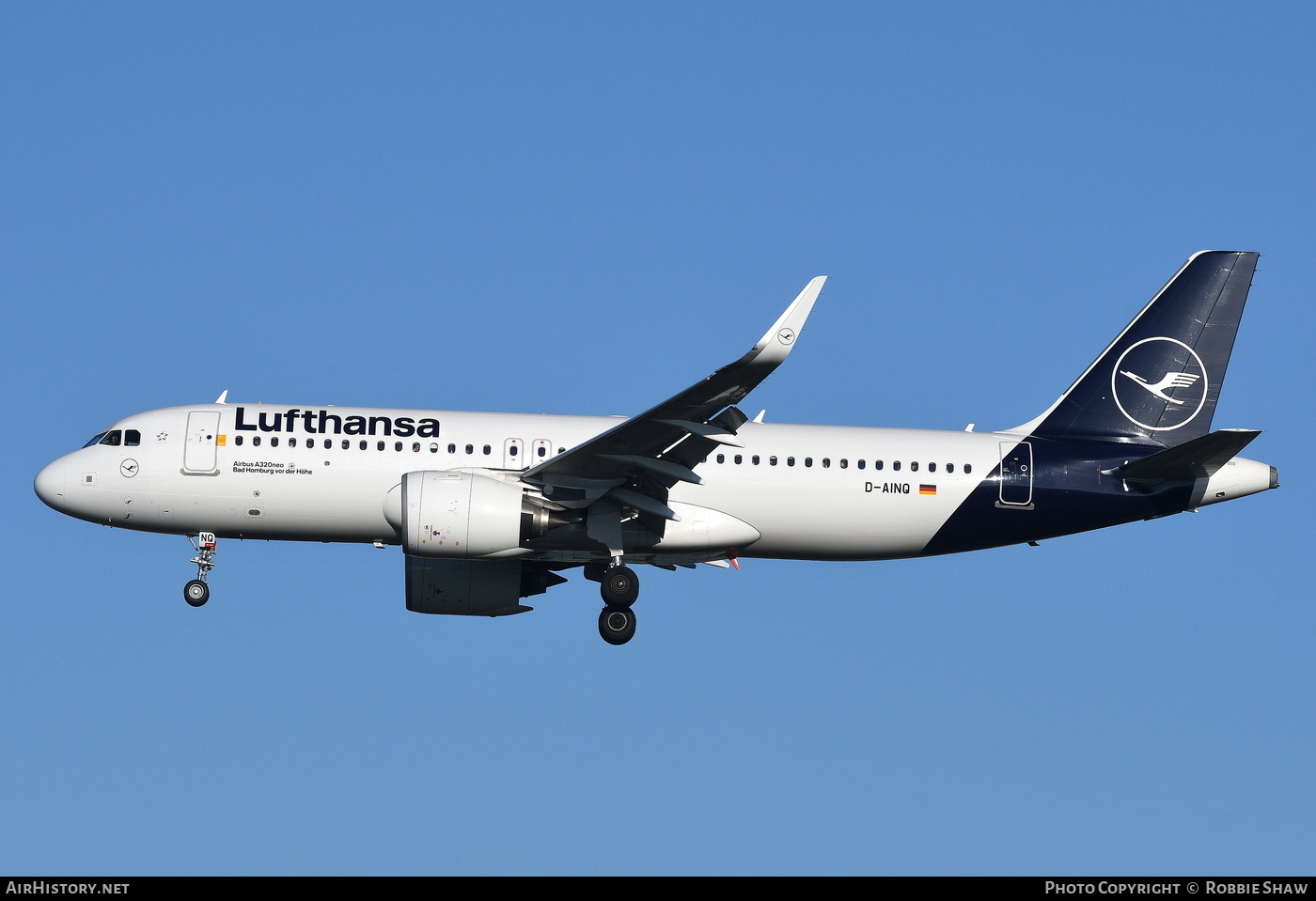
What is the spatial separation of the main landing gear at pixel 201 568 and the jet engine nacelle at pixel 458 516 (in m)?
4.81

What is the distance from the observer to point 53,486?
32.8m

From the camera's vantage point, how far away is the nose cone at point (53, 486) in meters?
32.7

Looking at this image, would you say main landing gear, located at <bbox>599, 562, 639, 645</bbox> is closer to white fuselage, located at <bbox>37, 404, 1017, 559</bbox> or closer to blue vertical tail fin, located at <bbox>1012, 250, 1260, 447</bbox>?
white fuselage, located at <bbox>37, 404, 1017, 559</bbox>

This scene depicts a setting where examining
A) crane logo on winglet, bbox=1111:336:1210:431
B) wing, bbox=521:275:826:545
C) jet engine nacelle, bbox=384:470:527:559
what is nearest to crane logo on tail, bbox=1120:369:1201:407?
crane logo on winglet, bbox=1111:336:1210:431

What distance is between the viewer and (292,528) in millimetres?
32062

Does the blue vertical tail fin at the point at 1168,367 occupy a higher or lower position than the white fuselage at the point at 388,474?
higher

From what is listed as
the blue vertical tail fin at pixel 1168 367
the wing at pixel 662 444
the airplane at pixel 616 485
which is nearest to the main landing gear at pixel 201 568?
the airplane at pixel 616 485

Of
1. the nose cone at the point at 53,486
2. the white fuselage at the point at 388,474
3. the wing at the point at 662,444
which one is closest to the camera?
the wing at the point at 662,444

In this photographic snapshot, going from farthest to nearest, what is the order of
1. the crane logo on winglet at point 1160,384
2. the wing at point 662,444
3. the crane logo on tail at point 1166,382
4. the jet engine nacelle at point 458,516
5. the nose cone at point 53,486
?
the crane logo on tail at point 1166,382, the crane logo on winglet at point 1160,384, the nose cone at point 53,486, the jet engine nacelle at point 458,516, the wing at point 662,444

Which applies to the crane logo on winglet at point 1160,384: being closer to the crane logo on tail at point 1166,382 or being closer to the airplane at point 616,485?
the crane logo on tail at point 1166,382

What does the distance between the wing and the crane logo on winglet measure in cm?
918
